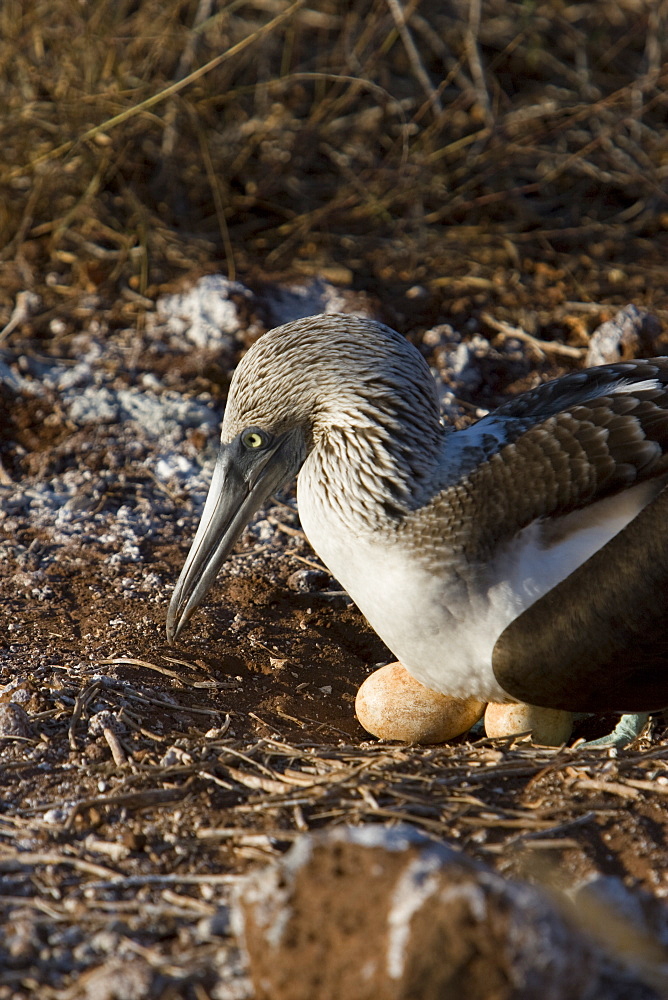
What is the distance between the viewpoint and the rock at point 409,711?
13.1 ft

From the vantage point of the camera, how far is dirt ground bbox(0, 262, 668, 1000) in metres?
2.79

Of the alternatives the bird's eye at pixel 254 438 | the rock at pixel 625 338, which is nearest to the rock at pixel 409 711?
the bird's eye at pixel 254 438

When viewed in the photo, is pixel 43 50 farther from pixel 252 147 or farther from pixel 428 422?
pixel 428 422

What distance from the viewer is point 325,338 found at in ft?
12.8

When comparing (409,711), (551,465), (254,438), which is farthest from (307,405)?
(409,711)

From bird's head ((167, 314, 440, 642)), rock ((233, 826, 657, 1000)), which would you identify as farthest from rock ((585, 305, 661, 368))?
rock ((233, 826, 657, 1000))

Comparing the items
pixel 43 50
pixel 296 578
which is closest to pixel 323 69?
pixel 43 50

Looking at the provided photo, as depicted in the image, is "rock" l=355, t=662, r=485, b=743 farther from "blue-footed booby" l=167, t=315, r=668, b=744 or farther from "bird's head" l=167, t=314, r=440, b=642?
"bird's head" l=167, t=314, r=440, b=642

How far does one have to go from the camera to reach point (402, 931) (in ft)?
7.18

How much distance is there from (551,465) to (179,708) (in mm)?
1659

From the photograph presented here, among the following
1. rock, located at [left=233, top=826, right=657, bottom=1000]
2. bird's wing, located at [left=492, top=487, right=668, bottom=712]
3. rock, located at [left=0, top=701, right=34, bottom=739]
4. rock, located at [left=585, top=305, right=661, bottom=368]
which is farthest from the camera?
rock, located at [left=585, top=305, right=661, bottom=368]

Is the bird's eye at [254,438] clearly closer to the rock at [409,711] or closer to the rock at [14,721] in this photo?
the rock at [409,711]

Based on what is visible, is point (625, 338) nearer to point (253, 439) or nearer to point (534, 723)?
point (534, 723)

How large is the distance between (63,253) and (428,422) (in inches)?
158
